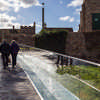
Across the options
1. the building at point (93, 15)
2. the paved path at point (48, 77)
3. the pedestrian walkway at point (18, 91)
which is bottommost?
the pedestrian walkway at point (18, 91)

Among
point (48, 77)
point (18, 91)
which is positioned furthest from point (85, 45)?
point (48, 77)

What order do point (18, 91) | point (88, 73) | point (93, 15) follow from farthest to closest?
point (93, 15)
point (18, 91)
point (88, 73)

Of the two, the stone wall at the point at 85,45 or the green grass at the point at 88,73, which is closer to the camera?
→ the green grass at the point at 88,73

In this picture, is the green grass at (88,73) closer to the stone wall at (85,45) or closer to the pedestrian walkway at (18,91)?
the pedestrian walkway at (18,91)

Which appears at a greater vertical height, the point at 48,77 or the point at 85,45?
the point at 85,45

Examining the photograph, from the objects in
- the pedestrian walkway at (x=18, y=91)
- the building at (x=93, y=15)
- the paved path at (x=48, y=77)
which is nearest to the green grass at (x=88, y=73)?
the paved path at (x=48, y=77)

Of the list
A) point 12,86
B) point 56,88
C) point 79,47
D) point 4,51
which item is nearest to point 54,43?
point 79,47

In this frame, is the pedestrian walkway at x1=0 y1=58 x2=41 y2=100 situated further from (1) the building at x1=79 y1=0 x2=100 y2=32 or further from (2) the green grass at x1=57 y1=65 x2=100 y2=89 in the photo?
(1) the building at x1=79 y1=0 x2=100 y2=32

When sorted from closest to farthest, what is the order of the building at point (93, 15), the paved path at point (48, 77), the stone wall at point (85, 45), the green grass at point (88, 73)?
the green grass at point (88, 73) → the paved path at point (48, 77) → the stone wall at point (85, 45) → the building at point (93, 15)

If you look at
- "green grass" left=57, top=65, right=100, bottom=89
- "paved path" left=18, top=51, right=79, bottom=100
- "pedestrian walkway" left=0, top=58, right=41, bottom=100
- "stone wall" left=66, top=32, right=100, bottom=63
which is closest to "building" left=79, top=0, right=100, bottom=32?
"stone wall" left=66, top=32, right=100, bottom=63

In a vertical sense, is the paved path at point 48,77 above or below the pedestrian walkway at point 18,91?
above

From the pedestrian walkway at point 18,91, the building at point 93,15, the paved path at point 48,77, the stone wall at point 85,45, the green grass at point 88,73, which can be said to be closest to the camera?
the green grass at point 88,73

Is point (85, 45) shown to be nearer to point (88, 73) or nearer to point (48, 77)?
point (48, 77)

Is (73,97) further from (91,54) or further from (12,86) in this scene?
(91,54)
